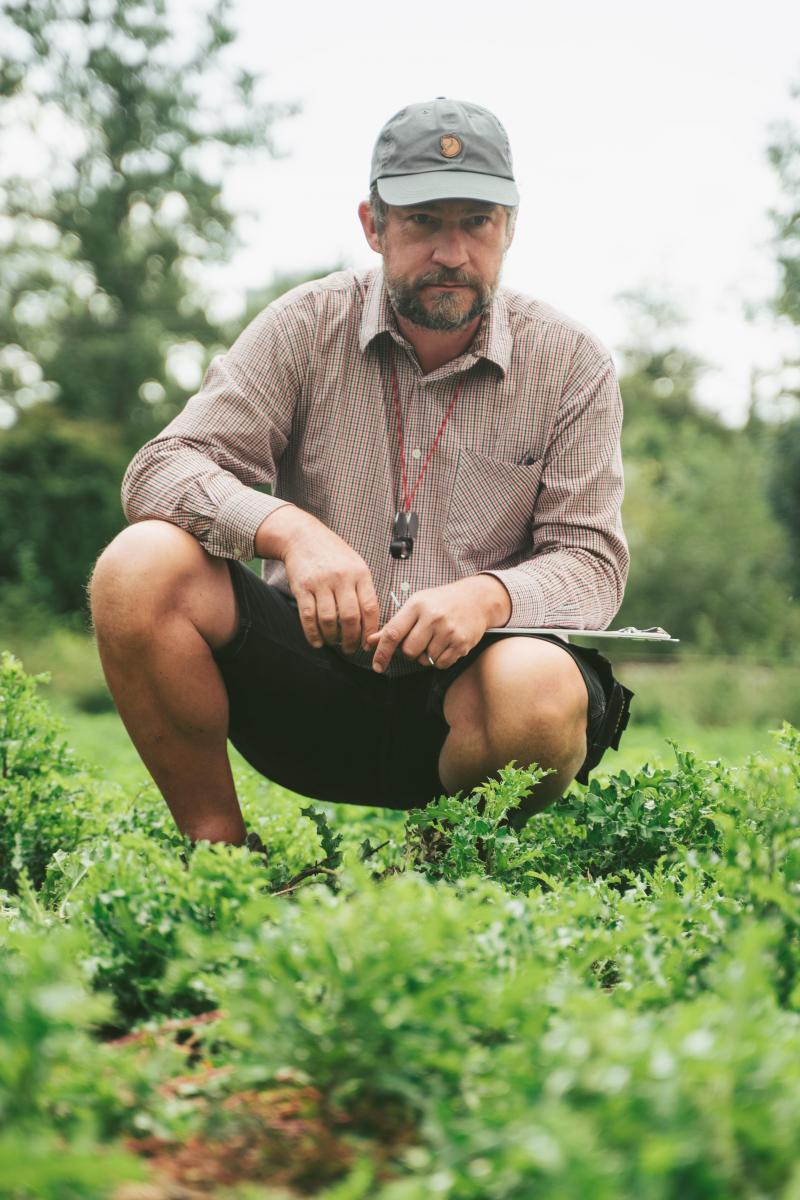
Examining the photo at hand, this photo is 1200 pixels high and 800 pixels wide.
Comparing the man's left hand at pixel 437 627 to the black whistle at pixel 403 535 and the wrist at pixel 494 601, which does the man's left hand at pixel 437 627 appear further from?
the black whistle at pixel 403 535

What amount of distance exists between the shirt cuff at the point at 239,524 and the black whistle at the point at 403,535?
1.28 feet

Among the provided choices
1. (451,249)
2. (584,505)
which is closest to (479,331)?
(451,249)

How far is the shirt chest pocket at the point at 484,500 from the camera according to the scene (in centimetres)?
318

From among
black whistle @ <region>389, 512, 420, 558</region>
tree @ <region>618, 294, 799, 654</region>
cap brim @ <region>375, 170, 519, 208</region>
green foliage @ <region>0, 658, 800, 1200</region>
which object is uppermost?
cap brim @ <region>375, 170, 519, 208</region>

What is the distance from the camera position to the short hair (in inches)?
125

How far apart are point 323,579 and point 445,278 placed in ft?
2.85

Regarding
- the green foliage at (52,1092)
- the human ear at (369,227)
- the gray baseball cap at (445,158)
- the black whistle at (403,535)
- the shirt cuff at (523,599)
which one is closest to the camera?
the green foliage at (52,1092)

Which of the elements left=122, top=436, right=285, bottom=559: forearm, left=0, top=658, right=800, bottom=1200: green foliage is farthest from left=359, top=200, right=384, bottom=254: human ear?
left=0, top=658, right=800, bottom=1200: green foliage

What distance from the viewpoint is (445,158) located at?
3.03 meters

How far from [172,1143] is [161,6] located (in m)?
25.4

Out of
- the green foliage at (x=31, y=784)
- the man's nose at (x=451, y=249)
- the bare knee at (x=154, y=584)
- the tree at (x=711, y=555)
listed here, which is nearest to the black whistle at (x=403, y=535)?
the bare knee at (x=154, y=584)

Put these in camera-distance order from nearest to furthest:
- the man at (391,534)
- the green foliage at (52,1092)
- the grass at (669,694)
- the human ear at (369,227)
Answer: the green foliage at (52,1092) < the man at (391,534) < the human ear at (369,227) < the grass at (669,694)

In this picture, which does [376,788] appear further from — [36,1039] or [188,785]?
[36,1039]

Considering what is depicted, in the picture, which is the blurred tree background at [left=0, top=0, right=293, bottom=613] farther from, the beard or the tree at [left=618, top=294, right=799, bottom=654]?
the beard
